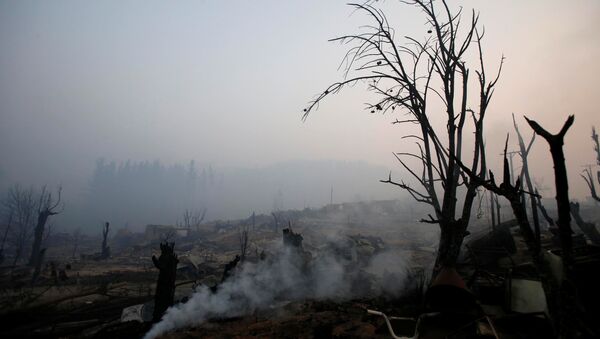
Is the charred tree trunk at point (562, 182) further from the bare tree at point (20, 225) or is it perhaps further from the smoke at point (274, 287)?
the bare tree at point (20, 225)

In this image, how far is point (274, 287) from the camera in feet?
46.9

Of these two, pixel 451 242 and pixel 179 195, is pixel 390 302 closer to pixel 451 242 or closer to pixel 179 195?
pixel 451 242

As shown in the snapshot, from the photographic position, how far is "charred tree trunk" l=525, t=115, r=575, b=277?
2.43 m

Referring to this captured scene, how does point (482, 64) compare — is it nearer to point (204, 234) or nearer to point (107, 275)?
point (107, 275)

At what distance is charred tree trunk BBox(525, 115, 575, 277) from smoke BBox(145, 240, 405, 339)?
9.64 m

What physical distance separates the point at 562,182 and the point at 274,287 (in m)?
13.4

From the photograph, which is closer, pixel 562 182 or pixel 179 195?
pixel 562 182

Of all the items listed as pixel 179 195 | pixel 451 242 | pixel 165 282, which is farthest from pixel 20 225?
pixel 179 195

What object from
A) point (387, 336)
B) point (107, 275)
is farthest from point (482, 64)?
point (107, 275)

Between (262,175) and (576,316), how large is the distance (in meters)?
196

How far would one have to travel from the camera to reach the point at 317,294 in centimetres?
1394

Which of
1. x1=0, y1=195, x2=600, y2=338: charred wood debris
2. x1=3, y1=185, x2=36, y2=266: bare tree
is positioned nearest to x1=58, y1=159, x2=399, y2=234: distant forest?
x1=3, y1=185, x2=36, y2=266: bare tree

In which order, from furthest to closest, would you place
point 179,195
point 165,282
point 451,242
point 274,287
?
point 179,195, point 274,287, point 165,282, point 451,242

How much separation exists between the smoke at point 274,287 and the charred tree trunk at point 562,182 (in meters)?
9.64
